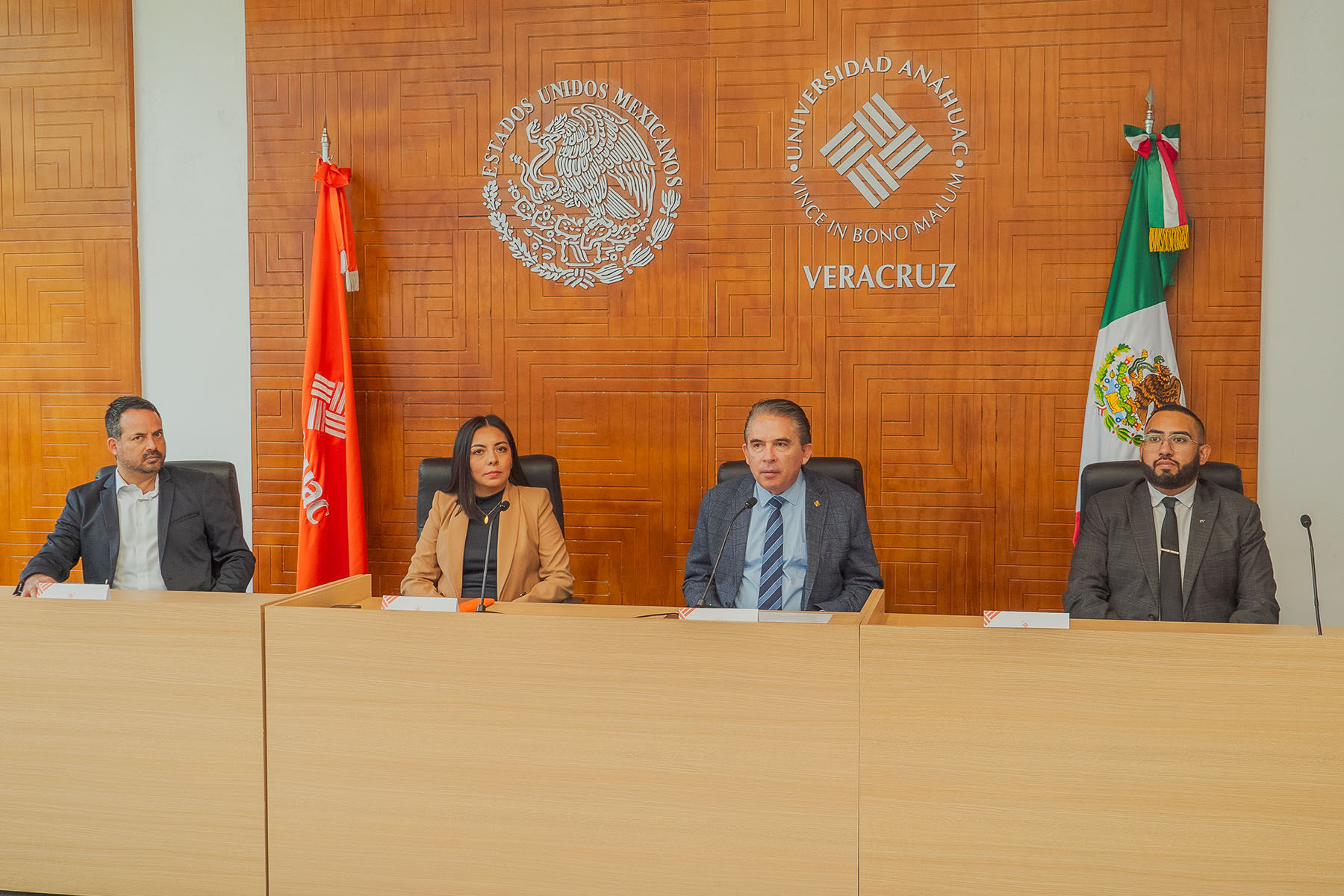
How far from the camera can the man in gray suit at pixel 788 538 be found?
2.95 m

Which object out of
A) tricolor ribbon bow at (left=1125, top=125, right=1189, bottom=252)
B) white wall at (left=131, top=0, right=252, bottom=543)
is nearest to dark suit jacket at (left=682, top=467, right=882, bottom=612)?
tricolor ribbon bow at (left=1125, top=125, right=1189, bottom=252)

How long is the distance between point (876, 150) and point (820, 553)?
6.20 ft

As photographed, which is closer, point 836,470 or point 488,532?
point 488,532

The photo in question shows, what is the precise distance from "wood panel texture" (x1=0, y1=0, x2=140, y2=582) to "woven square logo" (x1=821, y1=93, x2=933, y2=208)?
10.3ft

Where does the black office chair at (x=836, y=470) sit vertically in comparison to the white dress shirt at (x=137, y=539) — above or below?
above

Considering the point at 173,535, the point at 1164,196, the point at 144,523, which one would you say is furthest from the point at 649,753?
the point at 1164,196

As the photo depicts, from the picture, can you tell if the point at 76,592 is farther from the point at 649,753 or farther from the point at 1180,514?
the point at 1180,514

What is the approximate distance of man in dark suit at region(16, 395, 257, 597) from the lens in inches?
131

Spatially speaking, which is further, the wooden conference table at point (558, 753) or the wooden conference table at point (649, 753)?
the wooden conference table at point (558, 753)

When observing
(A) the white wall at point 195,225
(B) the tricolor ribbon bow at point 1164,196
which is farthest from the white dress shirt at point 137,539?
(B) the tricolor ribbon bow at point 1164,196

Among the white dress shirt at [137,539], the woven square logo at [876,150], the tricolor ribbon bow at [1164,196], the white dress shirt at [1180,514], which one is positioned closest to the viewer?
the white dress shirt at [1180,514]

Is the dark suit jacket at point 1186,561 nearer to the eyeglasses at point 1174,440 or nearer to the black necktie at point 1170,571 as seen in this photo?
the black necktie at point 1170,571

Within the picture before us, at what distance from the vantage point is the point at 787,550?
3010mm

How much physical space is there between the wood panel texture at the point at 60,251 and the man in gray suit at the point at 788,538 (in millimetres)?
3115
